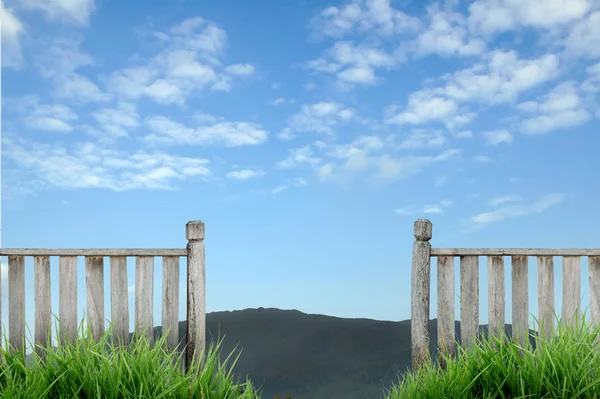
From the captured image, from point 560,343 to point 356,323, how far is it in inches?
188

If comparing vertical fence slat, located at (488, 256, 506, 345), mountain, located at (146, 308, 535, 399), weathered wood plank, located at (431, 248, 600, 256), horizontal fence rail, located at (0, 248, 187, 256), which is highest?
horizontal fence rail, located at (0, 248, 187, 256)

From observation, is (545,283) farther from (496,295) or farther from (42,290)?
(42,290)

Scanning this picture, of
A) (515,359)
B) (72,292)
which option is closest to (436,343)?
(515,359)

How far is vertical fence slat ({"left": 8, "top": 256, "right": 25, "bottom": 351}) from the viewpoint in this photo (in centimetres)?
577

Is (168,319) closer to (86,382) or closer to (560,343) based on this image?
(86,382)

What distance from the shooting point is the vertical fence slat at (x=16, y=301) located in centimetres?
577

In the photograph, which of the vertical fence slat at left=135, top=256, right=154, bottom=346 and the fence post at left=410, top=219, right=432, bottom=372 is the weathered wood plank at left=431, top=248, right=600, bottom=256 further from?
the vertical fence slat at left=135, top=256, right=154, bottom=346

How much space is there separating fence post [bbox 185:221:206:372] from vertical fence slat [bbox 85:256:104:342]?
834 mm

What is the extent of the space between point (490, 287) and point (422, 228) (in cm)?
Answer: 87

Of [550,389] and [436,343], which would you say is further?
[436,343]

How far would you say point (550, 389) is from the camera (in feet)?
11.8

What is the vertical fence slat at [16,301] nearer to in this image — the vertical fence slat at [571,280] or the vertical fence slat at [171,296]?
the vertical fence slat at [171,296]

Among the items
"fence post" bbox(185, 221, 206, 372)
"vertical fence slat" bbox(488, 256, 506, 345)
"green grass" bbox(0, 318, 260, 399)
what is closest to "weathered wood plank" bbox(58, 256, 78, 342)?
"fence post" bbox(185, 221, 206, 372)

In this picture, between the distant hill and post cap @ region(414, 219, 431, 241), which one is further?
the distant hill
